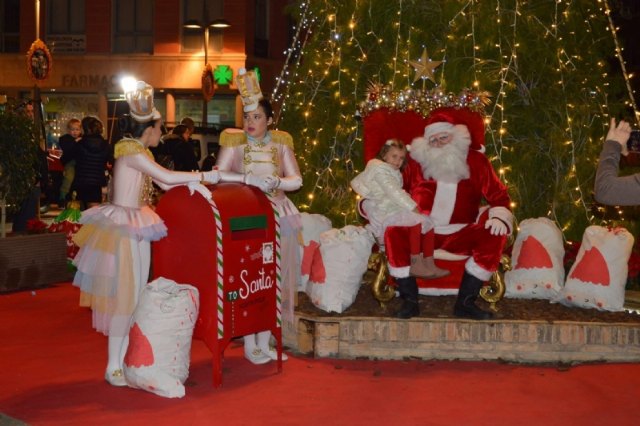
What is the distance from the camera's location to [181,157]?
38.2 ft

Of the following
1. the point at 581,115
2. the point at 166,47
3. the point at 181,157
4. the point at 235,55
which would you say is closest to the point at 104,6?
the point at 166,47

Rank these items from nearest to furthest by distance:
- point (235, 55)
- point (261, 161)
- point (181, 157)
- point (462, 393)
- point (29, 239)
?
1. point (462, 393)
2. point (261, 161)
3. point (29, 239)
4. point (181, 157)
5. point (235, 55)

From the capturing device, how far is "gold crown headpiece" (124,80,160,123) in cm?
585

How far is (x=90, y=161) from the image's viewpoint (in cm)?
1067

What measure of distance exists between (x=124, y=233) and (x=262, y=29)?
2568 centimetres

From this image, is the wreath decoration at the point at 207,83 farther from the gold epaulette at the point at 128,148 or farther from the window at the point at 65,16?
the gold epaulette at the point at 128,148

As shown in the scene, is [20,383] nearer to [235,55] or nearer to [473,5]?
[473,5]

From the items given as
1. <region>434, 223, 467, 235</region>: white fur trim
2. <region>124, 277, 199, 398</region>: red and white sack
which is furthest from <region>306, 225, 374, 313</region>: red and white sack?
<region>124, 277, 199, 398</region>: red and white sack

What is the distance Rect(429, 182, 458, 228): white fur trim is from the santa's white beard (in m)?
0.05

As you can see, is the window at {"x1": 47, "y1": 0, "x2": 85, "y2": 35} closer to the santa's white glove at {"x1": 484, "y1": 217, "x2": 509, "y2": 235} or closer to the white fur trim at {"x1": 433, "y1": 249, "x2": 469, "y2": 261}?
the white fur trim at {"x1": 433, "y1": 249, "x2": 469, "y2": 261}

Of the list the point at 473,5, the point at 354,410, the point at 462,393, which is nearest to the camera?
the point at 354,410

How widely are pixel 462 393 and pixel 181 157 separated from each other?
21.7ft

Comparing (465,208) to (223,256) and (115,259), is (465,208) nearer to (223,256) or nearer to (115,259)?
(223,256)

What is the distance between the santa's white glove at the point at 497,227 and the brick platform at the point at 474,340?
62 centimetres
